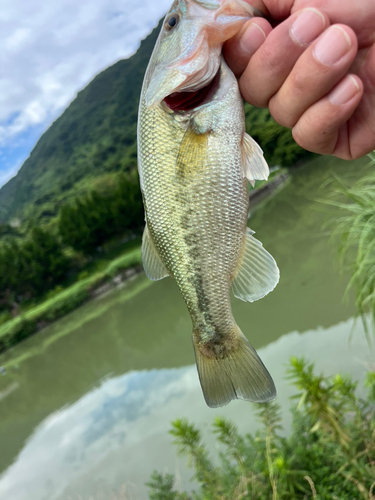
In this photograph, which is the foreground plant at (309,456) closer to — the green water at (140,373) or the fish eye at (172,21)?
the green water at (140,373)

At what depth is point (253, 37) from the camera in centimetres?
126

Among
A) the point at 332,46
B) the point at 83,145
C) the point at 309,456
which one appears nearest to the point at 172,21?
the point at 332,46

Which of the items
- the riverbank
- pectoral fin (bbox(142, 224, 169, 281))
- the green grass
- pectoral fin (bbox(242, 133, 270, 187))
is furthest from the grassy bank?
pectoral fin (bbox(242, 133, 270, 187))

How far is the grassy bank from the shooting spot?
19.0 meters

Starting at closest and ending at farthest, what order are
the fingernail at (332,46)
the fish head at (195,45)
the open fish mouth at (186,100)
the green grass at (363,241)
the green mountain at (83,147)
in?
the fingernail at (332,46), the fish head at (195,45), the open fish mouth at (186,100), the green grass at (363,241), the green mountain at (83,147)

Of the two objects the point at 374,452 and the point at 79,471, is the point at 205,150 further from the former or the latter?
the point at 79,471

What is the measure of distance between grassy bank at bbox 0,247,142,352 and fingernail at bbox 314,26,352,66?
60.7 feet

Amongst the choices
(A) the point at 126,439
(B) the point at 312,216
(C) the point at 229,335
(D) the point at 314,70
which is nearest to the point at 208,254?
(C) the point at 229,335

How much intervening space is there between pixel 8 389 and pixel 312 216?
1483 cm

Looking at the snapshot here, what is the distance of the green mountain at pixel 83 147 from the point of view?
8100cm

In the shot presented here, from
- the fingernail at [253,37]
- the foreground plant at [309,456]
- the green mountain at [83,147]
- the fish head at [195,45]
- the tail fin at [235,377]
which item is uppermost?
the green mountain at [83,147]

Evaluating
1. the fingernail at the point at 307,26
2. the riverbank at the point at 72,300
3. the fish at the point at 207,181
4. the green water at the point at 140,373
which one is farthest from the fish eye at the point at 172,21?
the riverbank at the point at 72,300

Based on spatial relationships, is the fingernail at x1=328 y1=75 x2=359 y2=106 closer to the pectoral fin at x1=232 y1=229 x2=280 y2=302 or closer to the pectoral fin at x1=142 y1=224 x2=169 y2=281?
the pectoral fin at x1=232 y1=229 x2=280 y2=302

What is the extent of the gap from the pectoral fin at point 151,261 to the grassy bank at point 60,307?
58.9ft
